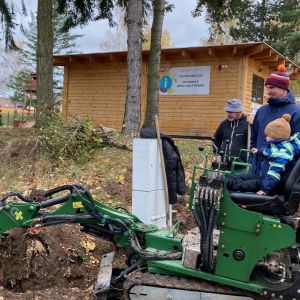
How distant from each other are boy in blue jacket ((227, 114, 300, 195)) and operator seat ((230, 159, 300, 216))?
103 millimetres

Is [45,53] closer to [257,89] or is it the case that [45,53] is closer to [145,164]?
[145,164]

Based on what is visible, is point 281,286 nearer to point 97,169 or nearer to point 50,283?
point 50,283

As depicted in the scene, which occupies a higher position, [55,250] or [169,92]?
[169,92]

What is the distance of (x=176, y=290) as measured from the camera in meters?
3.63

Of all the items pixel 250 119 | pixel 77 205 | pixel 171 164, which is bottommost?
pixel 77 205

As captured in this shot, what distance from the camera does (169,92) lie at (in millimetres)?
17859

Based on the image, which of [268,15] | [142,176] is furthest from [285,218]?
[268,15]

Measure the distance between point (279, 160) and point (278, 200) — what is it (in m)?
0.35

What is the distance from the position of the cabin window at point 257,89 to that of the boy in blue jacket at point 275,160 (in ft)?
45.9

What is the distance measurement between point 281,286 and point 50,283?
2523mm

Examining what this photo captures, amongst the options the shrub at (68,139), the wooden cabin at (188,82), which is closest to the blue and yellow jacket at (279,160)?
the shrub at (68,139)

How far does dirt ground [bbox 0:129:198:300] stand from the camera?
483cm

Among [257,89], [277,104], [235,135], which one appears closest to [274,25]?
[257,89]

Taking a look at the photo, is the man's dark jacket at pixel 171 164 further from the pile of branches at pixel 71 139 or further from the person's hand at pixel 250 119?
the pile of branches at pixel 71 139
